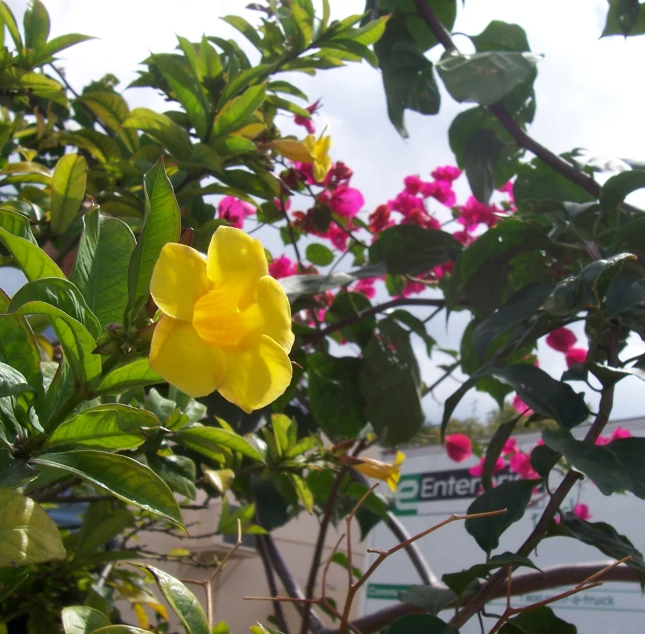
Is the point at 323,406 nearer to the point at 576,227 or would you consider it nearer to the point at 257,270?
the point at 576,227

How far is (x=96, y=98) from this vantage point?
3.47 ft

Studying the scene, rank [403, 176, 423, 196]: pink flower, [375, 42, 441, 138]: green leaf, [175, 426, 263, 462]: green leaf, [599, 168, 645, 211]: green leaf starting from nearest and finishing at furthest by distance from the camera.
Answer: [175, 426, 263, 462]: green leaf < [599, 168, 645, 211]: green leaf < [375, 42, 441, 138]: green leaf < [403, 176, 423, 196]: pink flower

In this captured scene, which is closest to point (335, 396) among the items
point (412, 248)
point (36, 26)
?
point (412, 248)

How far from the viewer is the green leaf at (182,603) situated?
0.46m

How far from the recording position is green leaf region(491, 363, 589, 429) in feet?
2.37

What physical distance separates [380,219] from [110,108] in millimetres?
729

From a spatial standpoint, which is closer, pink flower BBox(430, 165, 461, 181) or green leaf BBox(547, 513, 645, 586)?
green leaf BBox(547, 513, 645, 586)

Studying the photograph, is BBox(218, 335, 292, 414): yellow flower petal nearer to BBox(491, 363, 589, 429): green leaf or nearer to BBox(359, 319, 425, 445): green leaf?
BBox(491, 363, 589, 429): green leaf

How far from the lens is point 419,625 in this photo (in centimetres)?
61

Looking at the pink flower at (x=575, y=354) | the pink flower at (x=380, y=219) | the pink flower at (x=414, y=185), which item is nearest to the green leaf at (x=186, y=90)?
the pink flower at (x=380, y=219)

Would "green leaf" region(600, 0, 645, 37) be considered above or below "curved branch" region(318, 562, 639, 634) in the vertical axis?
above

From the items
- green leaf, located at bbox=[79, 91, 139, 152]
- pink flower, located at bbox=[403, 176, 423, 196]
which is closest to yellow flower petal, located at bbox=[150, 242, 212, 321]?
green leaf, located at bbox=[79, 91, 139, 152]

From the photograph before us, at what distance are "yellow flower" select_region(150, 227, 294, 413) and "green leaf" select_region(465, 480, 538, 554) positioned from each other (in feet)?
1.20

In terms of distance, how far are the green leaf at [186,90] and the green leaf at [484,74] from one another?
42cm
